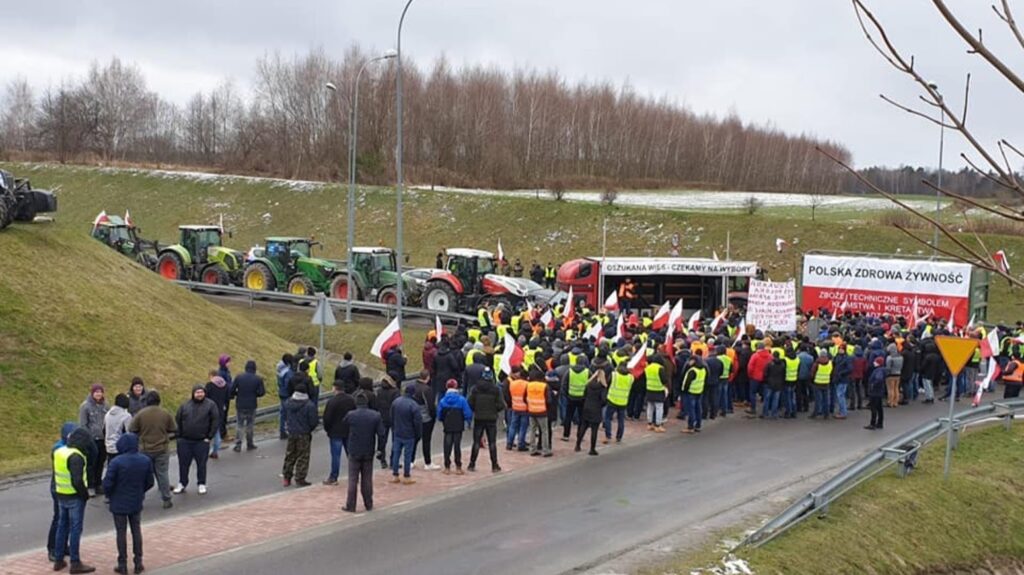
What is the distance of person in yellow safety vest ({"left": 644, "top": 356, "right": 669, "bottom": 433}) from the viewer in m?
18.1

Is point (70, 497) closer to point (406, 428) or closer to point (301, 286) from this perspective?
point (406, 428)

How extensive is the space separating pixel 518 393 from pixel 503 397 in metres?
0.29

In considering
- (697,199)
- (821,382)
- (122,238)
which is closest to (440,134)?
(697,199)

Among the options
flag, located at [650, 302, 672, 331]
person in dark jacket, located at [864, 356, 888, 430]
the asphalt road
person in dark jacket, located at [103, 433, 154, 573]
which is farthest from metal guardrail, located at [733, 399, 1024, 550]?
flag, located at [650, 302, 672, 331]

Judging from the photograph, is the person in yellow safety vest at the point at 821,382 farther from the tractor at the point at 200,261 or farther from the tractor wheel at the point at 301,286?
the tractor at the point at 200,261

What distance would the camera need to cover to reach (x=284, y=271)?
3569cm

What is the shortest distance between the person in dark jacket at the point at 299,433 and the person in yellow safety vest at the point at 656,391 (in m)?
6.73

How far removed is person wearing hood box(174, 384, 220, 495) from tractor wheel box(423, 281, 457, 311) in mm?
19526

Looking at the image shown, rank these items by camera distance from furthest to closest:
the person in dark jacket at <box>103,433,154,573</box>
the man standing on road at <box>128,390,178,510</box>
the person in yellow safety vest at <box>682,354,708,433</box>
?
the person in yellow safety vest at <box>682,354,708,433</box>
the man standing on road at <box>128,390,178,510</box>
the person in dark jacket at <box>103,433,154,573</box>

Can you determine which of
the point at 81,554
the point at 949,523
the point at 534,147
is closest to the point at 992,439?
the point at 949,523

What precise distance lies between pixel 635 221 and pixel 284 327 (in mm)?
28773

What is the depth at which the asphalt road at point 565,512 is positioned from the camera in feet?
35.6

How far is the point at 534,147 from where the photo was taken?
83.1m

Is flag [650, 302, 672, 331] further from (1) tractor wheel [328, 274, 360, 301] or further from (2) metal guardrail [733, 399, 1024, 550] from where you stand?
(1) tractor wheel [328, 274, 360, 301]
